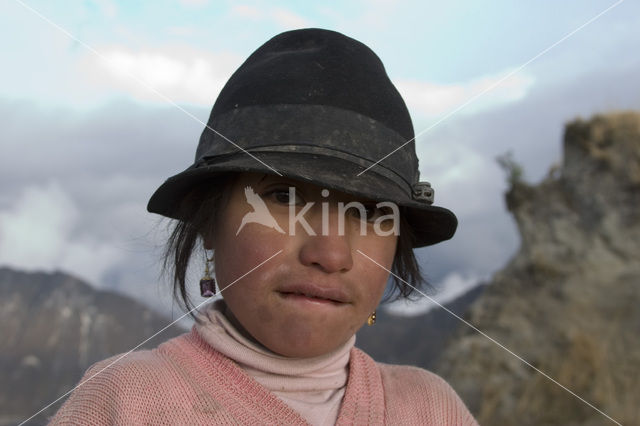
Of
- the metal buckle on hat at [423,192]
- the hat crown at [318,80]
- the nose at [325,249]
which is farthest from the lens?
the metal buckle on hat at [423,192]

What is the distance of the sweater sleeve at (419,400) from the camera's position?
1.32 metres

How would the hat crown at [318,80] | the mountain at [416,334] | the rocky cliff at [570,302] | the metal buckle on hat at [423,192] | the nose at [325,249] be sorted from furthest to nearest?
1. the mountain at [416,334]
2. the rocky cliff at [570,302]
3. the metal buckle on hat at [423,192]
4. the hat crown at [318,80]
5. the nose at [325,249]

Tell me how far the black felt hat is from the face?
0.21ft

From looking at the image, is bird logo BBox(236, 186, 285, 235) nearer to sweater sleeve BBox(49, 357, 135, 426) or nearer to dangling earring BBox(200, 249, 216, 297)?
dangling earring BBox(200, 249, 216, 297)

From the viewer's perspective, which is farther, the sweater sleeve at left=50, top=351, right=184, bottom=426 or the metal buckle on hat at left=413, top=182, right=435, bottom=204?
the metal buckle on hat at left=413, top=182, right=435, bottom=204

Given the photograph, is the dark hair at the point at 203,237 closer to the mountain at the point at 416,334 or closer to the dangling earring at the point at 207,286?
the dangling earring at the point at 207,286

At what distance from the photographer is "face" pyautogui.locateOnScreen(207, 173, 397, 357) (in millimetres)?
1075

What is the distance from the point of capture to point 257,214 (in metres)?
1.13

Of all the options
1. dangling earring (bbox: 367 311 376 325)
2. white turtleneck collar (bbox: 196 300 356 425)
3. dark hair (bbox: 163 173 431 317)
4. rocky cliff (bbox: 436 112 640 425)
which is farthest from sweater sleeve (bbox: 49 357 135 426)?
rocky cliff (bbox: 436 112 640 425)

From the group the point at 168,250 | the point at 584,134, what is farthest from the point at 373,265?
the point at 584,134

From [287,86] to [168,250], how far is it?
0.63 m

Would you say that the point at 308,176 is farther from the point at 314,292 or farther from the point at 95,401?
the point at 95,401

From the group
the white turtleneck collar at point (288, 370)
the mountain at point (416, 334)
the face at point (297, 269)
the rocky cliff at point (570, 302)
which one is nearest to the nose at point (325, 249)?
the face at point (297, 269)

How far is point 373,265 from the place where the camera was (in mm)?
1173
